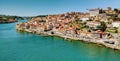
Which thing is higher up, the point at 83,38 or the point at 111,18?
the point at 111,18

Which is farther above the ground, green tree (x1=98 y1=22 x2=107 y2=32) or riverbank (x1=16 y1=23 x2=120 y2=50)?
green tree (x1=98 y1=22 x2=107 y2=32)

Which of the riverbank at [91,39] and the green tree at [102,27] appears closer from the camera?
the riverbank at [91,39]

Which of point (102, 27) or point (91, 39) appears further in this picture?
point (102, 27)

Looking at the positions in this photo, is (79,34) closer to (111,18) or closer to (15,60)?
(111,18)

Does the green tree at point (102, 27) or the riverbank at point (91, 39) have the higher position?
the green tree at point (102, 27)

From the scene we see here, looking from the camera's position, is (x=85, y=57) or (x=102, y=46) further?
(x=102, y=46)

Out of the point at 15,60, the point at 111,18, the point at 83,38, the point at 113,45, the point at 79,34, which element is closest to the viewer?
the point at 15,60

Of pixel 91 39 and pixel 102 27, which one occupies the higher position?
pixel 102 27

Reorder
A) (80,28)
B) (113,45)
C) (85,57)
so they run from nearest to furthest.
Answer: (85,57), (113,45), (80,28)

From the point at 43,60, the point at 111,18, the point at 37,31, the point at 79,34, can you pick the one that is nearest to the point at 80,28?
the point at 79,34

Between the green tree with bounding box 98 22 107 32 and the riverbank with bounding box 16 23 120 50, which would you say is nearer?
the riverbank with bounding box 16 23 120 50
